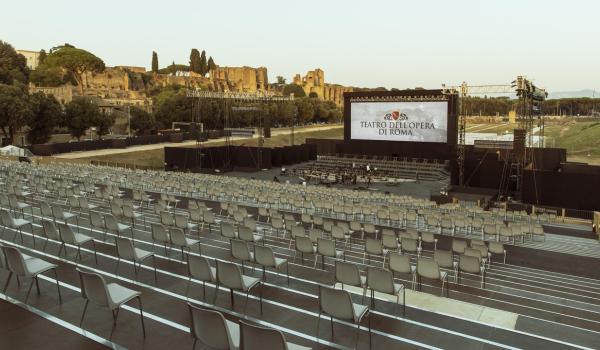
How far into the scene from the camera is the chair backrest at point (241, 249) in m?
6.57

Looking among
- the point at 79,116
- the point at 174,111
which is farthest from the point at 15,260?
the point at 174,111

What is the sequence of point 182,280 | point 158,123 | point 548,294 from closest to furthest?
point 182,280 < point 548,294 < point 158,123

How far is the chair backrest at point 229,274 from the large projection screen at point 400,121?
Result: 3041 centimetres

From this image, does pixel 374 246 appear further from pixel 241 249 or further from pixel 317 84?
pixel 317 84

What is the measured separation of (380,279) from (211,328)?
2441 mm

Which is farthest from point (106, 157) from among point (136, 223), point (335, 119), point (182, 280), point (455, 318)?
point (335, 119)

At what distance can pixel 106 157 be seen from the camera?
37969 mm

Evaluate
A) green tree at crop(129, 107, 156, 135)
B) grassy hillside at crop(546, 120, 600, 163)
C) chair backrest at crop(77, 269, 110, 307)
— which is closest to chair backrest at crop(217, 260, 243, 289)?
chair backrest at crop(77, 269, 110, 307)

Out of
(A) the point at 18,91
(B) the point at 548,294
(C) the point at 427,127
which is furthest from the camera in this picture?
(A) the point at 18,91

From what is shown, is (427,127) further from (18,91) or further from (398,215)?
(18,91)

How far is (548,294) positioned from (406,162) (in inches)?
1170

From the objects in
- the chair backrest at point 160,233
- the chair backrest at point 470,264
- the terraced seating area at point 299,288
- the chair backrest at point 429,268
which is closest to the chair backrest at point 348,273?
the terraced seating area at point 299,288

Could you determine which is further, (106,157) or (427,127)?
(106,157)

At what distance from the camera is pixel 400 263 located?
6.42 meters
